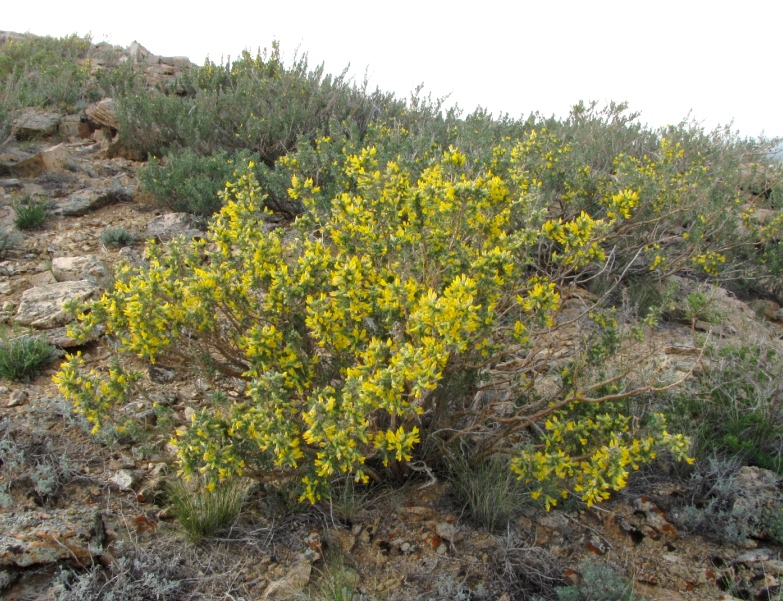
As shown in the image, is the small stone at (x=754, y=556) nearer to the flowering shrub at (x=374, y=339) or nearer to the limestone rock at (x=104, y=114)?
the flowering shrub at (x=374, y=339)

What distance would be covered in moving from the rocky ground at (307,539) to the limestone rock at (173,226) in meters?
1.76

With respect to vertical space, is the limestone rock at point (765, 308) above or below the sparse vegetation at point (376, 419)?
above

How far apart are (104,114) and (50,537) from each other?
5974mm

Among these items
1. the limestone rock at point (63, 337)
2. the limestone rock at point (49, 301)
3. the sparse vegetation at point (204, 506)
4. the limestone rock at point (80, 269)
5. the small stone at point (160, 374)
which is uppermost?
the limestone rock at point (80, 269)

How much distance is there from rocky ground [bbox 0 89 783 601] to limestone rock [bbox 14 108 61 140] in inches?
183

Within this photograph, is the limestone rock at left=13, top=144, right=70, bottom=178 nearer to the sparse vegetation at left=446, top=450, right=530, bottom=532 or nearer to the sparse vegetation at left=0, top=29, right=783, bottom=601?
the sparse vegetation at left=0, top=29, right=783, bottom=601

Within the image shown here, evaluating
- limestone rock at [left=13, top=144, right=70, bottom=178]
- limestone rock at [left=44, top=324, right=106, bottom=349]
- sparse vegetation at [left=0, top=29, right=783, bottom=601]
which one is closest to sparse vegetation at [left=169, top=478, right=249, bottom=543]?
sparse vegetation at [left=0, top=29, right=783, bottom=601]

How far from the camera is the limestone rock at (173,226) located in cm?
469

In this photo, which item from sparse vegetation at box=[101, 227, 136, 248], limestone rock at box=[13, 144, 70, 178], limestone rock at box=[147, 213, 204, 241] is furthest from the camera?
limestone rock at box=[13, 144, 70, 178]

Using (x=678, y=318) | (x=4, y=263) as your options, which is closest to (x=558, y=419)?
(x=678, y=318)

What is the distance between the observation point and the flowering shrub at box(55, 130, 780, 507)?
6.67ft

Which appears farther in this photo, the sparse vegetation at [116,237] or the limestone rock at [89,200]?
the limestone rock at [89,200]

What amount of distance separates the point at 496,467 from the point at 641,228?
10.2ft

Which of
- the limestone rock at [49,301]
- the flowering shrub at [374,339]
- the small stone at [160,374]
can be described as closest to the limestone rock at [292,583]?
the flowering shrub at [374,339]
